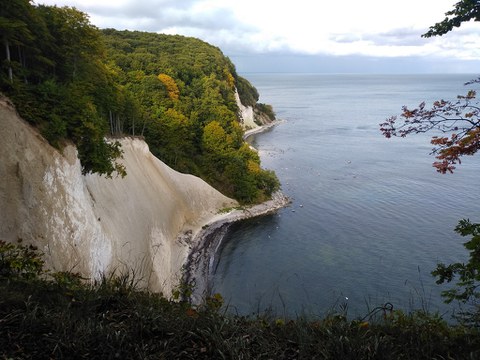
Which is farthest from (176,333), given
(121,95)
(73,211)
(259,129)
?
(259,129)

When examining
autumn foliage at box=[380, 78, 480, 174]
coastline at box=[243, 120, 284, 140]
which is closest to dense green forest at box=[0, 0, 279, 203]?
coastline at box=[243, 120, 284, 140]

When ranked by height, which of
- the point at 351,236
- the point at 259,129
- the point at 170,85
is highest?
→ the point at 170,85

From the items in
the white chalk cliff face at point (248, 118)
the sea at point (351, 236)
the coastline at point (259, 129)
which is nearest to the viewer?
the sea at point (351, 236)

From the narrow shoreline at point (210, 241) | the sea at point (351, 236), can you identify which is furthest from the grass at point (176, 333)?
the narrow shoreline at point (210, 241)

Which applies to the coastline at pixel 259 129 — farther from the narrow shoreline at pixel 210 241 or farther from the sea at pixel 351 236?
the narrow shoreline at pixel 210 241

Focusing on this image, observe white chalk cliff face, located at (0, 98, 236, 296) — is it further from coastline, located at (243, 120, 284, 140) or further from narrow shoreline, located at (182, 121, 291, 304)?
coastline, located at (243, 120, 284, 140)

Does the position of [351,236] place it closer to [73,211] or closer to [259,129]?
[73,211]
